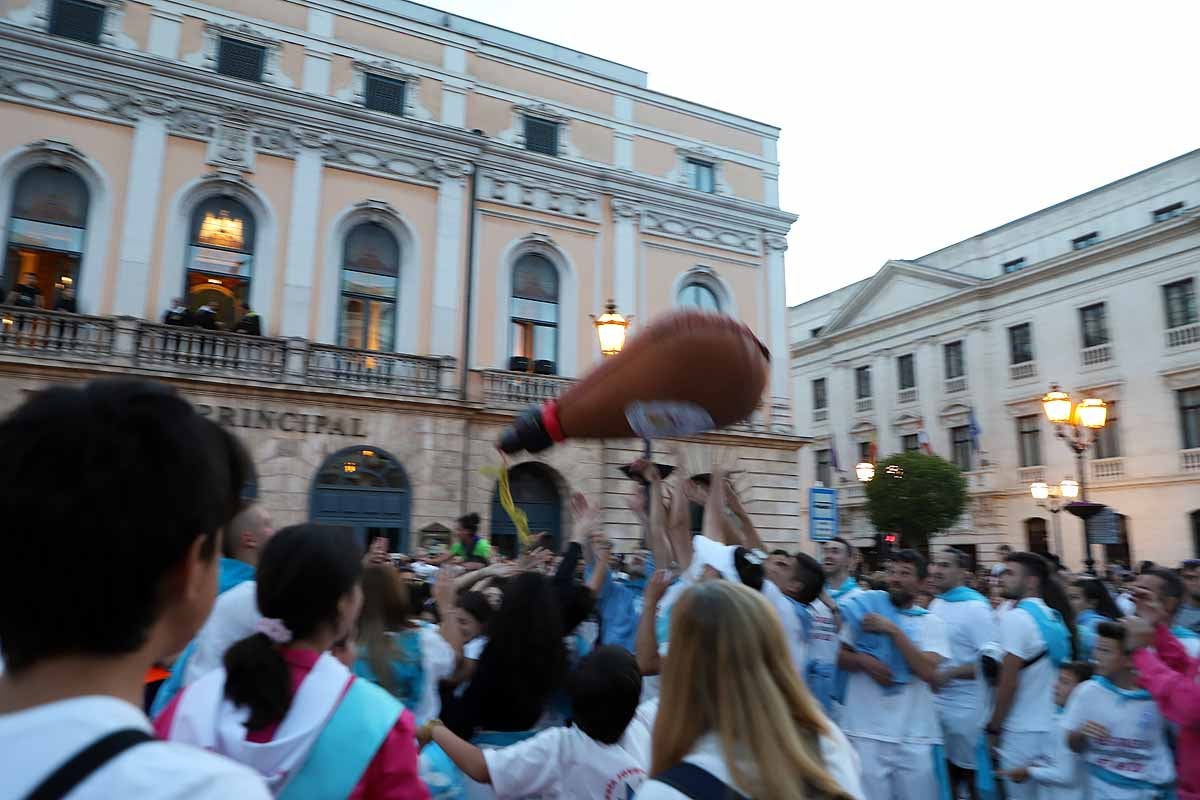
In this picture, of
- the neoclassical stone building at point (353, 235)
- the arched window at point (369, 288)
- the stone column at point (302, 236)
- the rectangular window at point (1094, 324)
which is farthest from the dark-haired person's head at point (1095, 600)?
the rectangular window at point (1094, 324)

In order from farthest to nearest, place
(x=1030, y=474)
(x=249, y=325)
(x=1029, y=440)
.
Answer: (x=1029, y=440), (x=1030, y=474), (x=249, y=325)

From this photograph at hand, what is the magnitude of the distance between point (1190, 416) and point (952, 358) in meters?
9.30

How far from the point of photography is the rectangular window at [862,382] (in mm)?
38116

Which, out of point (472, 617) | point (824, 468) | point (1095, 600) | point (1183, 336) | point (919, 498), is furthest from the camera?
point (824, 468)

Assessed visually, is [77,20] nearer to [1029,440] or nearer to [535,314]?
[535,314]

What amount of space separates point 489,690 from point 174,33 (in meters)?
16.6

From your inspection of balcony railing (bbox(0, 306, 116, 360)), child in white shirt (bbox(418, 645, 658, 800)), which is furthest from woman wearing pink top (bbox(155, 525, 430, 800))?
balcony railing (bbox(0, 306, 116, 360))

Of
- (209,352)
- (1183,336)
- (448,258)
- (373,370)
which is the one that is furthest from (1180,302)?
(209,352)

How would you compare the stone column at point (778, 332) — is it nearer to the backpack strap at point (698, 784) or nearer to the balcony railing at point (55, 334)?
the balcony railing at point (55, 334)

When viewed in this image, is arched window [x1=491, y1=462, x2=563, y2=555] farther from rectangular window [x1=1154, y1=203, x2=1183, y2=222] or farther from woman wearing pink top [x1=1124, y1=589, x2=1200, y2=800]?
rectangular window [x1=1154, y1=203, x2=1183, y2=222]

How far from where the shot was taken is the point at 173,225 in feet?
49.8

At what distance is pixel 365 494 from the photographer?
51.1 ft

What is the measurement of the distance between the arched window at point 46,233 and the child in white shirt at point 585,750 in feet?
47.9

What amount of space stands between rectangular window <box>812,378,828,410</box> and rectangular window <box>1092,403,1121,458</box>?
43.1 feet
